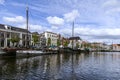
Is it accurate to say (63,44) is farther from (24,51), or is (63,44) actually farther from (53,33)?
(24,51)

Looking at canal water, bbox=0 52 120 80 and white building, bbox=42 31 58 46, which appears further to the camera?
white building, bbox=42 31 58 46

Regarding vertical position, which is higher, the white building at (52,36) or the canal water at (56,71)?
the white building at (52,36)

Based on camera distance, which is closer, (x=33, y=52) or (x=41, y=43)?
(x=33, y=52)

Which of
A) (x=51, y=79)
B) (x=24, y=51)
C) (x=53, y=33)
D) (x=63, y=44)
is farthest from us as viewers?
(x=53, y=33)

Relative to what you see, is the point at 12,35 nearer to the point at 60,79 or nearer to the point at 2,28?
the point at 2,28

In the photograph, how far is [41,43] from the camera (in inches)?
5581

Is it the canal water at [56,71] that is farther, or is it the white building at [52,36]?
the white building at [52,36]

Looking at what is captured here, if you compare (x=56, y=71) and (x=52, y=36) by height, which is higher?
(x=52, y=36)

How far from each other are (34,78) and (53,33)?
141609mm

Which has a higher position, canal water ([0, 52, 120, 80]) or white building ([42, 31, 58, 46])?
white building ([42, 31, 58, 46])

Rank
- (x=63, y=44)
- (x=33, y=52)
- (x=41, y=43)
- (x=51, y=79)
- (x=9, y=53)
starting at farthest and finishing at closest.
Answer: (x=63, y=44)
(x=41, y=43)
(x=33, y=52)
(x=9, y=53)
(x=51, y=79)

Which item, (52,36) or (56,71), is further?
(52,36)

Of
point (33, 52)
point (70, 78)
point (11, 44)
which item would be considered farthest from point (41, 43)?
point (70, 78)

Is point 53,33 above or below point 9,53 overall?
above
